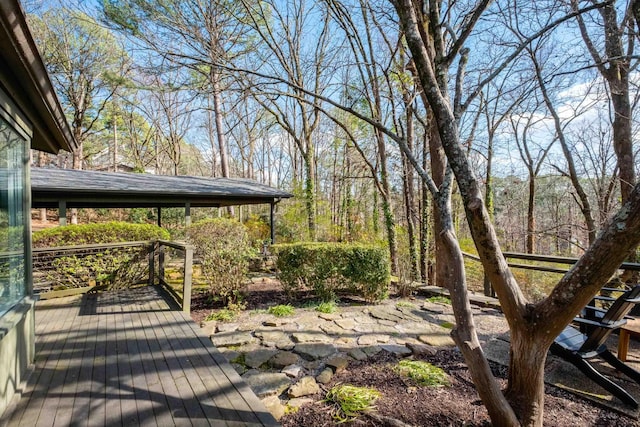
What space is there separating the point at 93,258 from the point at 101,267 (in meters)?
0.21

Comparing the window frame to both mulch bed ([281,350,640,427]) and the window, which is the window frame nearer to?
the window

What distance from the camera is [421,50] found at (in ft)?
7.01

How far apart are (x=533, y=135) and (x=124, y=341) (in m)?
12.8

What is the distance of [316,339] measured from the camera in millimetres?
3637

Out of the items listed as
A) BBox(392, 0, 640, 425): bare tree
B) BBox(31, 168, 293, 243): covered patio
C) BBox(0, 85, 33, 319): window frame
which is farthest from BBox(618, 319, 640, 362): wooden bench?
BBox(31, 168, 293, 243): covered patio

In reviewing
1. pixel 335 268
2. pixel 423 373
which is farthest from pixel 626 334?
pixel 335 268

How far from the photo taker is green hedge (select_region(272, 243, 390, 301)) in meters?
5.20

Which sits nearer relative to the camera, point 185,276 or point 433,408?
point 433,408

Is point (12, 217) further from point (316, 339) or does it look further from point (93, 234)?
point (93, 234)

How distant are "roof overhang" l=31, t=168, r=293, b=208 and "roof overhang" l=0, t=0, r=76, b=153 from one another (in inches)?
177

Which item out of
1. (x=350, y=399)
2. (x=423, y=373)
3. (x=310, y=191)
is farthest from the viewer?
(x=310, y=191)

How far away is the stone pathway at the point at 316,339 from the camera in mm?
2725

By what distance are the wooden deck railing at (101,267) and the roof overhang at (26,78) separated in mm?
2018

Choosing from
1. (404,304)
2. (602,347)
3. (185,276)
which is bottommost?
(404,304)
